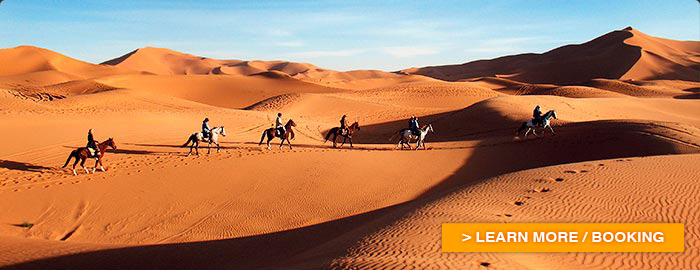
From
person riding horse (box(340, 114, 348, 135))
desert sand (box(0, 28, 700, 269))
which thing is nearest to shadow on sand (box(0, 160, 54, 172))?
desert sand (box(0, 28, 700, 269))

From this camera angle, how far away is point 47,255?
816 cm

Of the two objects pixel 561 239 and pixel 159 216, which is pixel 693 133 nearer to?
pixel 561 239

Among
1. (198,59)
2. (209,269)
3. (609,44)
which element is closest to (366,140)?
(209,269)

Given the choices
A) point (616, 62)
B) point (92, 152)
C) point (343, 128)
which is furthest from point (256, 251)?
point (616, 62)

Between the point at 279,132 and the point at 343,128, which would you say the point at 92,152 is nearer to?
the point at 279,132

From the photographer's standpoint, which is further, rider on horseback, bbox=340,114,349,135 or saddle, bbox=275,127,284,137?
rider on horseback, bbox=340,114,349,135

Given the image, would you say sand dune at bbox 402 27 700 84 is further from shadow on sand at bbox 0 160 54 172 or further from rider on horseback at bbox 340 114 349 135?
shadow on sand at bbox 0 160 54 172

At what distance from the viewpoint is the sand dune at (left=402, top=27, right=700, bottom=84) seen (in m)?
76.6

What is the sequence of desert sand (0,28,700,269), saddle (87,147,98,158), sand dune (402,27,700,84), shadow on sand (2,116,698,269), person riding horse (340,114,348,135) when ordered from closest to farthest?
shadow on sand (2,116,698,269)
desert sand (0,28,700,269)
saddle (87,147,98,158)
person riding horse (340,114,348,135)
sand dune (402,27,700,84)

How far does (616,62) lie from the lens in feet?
276

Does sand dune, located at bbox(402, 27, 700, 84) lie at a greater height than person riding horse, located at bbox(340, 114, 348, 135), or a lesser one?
greater

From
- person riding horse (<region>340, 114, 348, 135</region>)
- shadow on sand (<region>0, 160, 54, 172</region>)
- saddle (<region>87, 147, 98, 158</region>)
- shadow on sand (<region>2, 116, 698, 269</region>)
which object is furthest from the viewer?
person riding horse (<region>340, 114, 348, 135</region>)

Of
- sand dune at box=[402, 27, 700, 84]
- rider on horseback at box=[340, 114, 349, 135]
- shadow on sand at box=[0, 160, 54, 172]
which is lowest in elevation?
shadow on sand at box=[0, 160, 54, 172]

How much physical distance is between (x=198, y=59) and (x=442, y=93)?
123m
